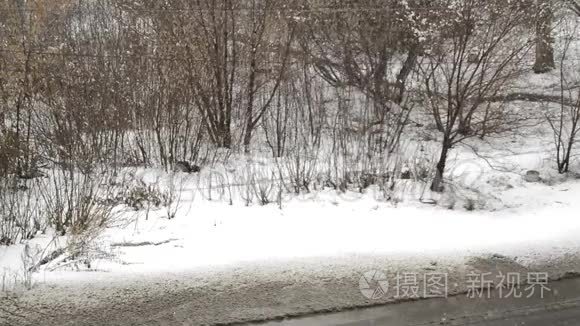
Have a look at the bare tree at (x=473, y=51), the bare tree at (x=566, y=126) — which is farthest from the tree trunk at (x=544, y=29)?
the bare tree at (x=473, y=51)

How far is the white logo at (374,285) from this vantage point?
538cm

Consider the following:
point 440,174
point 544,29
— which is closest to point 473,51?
point 440,174

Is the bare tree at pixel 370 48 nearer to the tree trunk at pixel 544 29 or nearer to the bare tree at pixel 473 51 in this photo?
the bare tree at pixel 473 51

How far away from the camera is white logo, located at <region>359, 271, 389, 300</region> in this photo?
17.7ft

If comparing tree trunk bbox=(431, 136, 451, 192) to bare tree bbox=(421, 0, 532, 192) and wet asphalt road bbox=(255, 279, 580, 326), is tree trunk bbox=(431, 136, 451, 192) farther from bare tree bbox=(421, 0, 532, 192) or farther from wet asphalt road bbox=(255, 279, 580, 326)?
wet asphalt road bbox=(255, 279, 580, 326)

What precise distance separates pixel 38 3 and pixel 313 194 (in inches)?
218

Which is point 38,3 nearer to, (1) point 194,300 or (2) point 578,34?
(1) point 194,300

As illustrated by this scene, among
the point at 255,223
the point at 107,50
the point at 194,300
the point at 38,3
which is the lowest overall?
the point at 194,300

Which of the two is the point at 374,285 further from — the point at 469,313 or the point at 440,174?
the point at 440,174

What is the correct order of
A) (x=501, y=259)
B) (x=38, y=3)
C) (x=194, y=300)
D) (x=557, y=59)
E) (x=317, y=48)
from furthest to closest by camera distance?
1. (x=557, y=59)
2. (x=317, y=48)
3. (x=38, y=3)
4. (x=501, y=259)
5. (x=194, y=300)

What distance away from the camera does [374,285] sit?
5492mm

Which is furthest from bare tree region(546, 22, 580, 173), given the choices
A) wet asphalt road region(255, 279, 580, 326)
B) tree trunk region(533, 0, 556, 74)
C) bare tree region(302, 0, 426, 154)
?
wet asphalt road region(255, 279, 580, 326)

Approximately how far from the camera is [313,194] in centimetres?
758

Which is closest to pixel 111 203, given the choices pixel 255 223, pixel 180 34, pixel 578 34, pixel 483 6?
pixel 255 223
